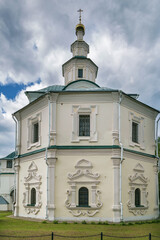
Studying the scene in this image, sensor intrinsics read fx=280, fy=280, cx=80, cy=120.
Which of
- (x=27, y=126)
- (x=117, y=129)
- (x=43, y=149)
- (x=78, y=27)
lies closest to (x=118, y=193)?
(x=117, y=129)

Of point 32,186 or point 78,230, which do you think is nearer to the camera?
point 78,230

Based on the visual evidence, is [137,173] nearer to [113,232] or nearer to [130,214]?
[130,214]

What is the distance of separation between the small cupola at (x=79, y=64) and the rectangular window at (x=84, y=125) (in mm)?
6257

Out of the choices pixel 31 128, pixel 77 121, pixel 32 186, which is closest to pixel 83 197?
pixel 32 186

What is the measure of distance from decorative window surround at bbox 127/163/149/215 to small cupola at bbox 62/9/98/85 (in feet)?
29.5

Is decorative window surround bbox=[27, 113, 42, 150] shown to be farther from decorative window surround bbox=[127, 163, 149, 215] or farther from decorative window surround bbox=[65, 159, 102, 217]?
decorative window surround bbox=[127, 163, 149, 215]

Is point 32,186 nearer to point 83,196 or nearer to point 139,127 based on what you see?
point 83,196

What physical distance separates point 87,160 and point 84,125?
7.33 feet

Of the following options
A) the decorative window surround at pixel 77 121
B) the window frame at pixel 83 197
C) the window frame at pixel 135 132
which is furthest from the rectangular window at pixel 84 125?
the window frame at pixel 135 132

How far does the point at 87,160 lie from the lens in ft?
54.7

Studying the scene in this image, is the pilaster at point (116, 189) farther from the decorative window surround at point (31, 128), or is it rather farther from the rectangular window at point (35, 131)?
the rectangular window at point (35, 131)

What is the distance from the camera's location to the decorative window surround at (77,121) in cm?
1702

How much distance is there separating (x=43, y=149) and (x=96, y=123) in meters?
3.68

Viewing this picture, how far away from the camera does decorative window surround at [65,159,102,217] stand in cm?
1591
